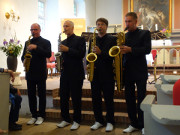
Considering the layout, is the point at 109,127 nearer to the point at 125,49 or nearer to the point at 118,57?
the point at 118,57

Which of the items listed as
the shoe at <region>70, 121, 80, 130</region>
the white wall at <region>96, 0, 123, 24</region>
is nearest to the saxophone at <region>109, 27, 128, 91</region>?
the shoe at <region>70, 121, 80, 130</region>

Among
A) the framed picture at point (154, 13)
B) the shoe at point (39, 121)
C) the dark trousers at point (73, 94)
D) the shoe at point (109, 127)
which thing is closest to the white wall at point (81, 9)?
the framed picture at point (154, 13)

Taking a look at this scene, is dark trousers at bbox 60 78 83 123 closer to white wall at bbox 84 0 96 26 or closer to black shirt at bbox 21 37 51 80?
black shirt at bbox 21 37 51 80

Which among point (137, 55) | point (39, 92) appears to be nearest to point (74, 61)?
point (39, 92)

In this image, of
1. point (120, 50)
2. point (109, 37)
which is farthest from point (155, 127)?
point (109, 37)

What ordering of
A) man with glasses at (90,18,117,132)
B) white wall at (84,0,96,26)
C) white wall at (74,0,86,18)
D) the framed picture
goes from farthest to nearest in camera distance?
white wall at (84,0,96,26)
white wall at (74,0,86,18)
the framed picture
man with glasses at (90,18,117,132)

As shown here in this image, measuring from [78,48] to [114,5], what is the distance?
10.8 m

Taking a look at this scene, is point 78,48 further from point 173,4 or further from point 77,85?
point 173,4

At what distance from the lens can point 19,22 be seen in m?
7.64

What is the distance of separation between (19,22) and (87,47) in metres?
2.36

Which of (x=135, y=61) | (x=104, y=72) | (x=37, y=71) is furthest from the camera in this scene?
(x=37, y=71)

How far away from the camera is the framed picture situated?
1213 centimetres

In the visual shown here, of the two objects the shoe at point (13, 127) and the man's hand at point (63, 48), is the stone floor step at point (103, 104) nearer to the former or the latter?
the shoe at point (13, 127)

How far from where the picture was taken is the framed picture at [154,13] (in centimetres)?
1213
